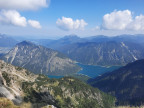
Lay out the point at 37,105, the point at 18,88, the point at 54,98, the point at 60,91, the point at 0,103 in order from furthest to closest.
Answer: the point at 60,91 → the point at 54,98 → the point at 18,88 → the point at 37,105 → the point at 0,103

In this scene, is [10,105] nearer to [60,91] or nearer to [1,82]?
[1,82]

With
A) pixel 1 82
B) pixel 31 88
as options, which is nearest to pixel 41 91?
pixel 31 88

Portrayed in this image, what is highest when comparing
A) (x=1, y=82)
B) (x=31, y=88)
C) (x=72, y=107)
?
(x=1, y=82)

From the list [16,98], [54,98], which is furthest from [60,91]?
[16,98]

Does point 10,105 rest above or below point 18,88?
above

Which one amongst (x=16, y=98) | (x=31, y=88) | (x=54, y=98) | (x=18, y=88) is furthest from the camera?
(x=54, y=98)

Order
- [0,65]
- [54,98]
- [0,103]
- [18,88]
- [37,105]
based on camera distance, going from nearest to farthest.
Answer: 1. [0,103]
2. [37,105]
3. [18,88]
4. [54,98]
5. [0,65]

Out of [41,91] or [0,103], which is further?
[41,91]

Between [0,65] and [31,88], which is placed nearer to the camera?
[31,88]

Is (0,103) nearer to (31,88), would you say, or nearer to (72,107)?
(31,88)
